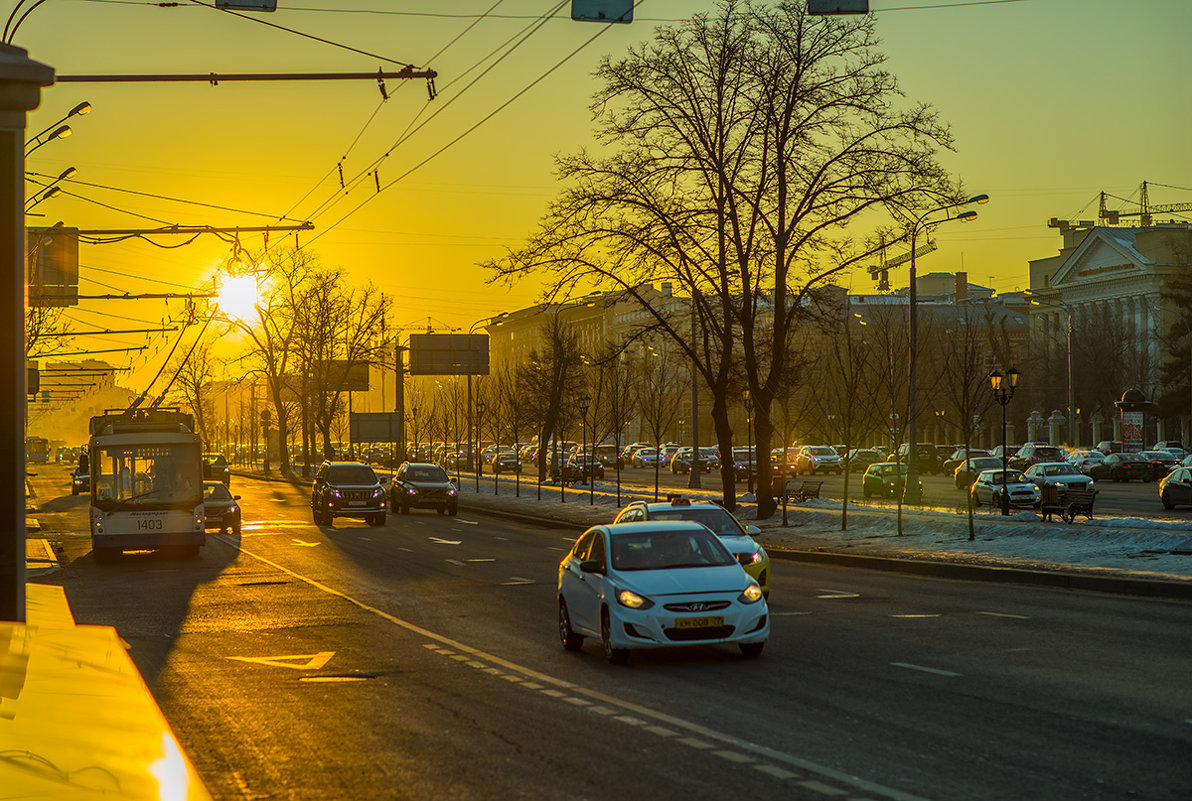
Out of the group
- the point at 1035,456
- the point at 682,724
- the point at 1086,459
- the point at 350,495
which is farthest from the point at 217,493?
the point at 1086,459

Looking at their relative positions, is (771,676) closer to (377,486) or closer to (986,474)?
(377,486)

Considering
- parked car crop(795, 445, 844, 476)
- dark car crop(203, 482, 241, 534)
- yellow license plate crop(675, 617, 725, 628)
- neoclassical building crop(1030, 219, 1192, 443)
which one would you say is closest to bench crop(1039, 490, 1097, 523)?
yellow license plate crop(675, 617, 725, 628)

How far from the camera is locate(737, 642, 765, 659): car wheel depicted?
13.7 meters

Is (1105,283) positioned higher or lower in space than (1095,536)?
higher

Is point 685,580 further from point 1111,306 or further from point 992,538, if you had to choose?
point 1111,306

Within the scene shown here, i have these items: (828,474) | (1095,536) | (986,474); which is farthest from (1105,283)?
(1095,536)

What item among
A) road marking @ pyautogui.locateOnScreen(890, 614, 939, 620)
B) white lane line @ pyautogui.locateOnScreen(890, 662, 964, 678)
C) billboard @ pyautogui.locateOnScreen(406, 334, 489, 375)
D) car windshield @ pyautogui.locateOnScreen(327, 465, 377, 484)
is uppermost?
Answer: billboard @ pyautogui.locateOnScreen(406, 334, 489, 375)

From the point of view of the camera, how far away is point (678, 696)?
1153 centimetres

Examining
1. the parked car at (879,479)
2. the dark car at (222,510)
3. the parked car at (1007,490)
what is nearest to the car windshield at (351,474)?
the dark car at (222,510)

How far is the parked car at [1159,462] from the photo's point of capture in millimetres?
66188

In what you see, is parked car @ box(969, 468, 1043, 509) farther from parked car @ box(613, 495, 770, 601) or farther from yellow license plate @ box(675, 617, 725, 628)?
yellow license plate @ box(675, 617, 725, 628)

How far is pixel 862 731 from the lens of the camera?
9531 mm

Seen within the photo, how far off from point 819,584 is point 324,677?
10923 mm

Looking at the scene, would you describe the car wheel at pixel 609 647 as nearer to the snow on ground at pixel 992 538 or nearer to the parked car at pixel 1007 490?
the snow on ground at pixel 992 538
